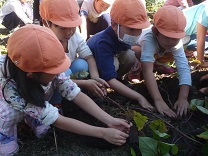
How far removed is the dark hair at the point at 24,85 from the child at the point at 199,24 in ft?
6.18

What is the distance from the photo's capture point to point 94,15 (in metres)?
2.99

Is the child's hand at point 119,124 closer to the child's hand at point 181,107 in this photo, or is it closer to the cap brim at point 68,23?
the child's hand at point 181,107

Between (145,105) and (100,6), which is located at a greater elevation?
(100,6)

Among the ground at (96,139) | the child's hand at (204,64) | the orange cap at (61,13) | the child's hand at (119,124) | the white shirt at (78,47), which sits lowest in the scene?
the child's hand at (204,64)

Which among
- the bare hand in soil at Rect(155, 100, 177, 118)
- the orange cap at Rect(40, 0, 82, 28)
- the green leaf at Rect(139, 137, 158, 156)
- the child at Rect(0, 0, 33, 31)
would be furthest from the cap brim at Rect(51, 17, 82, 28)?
the child at Rect(0, 0, 33, 31)

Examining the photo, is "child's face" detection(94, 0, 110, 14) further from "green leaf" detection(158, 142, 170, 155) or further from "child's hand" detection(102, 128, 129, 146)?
"green leaf" detection(158, 142, 170, 155)

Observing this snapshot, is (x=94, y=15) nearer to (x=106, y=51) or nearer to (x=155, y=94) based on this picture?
(x=106, y=51)

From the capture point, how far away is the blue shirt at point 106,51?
6.38 ft

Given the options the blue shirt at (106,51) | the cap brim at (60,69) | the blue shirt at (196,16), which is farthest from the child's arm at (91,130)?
the blue shirt at (196,16)

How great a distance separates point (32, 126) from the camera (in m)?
1.67

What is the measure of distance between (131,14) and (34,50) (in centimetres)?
91

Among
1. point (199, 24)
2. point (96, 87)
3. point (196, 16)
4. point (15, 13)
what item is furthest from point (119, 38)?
point (15, 13)

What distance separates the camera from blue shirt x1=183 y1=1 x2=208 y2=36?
→ 2.58 meters

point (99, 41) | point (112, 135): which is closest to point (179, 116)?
point (112, 135)
